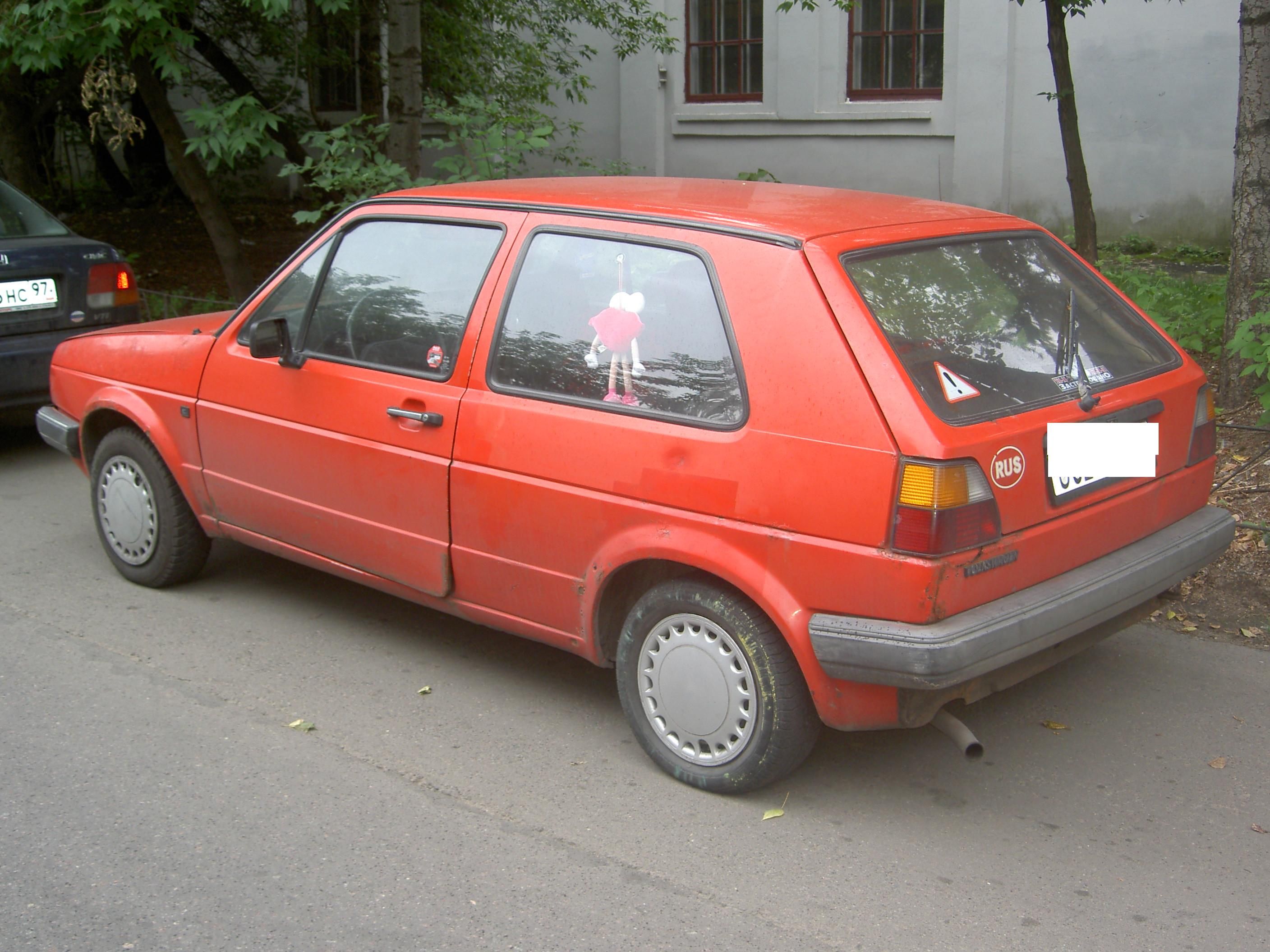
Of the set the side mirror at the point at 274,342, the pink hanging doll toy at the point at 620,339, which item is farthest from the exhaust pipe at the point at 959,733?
the side mirror at the point at 274,342

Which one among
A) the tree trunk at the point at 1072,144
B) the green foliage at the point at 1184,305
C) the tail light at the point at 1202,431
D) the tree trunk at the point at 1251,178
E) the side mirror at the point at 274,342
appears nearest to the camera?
the tail light at the point at 1202,431

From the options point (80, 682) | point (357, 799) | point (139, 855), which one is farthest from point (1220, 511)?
point (80, 682)

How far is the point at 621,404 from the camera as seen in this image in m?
3.80

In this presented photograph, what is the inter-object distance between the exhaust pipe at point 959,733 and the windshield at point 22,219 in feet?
21.0

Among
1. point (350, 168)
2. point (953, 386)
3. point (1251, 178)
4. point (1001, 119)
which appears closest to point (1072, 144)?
point (1251, 178)

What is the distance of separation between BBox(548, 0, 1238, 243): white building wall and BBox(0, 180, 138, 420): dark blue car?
28.6ft

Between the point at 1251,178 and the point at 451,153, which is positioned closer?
the point at 1251,178

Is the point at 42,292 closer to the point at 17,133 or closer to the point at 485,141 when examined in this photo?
the point at 485,141

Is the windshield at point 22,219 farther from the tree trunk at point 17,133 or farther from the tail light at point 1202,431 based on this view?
the tail light at point 1202,431

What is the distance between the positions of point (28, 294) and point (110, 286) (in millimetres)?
551

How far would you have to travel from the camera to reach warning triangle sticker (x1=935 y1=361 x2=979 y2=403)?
343cm

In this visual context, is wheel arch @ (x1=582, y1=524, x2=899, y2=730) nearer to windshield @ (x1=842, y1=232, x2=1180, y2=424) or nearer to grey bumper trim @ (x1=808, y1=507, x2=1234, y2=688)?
grey bumper trim @ (x1=808, y1=507, x2=1234, y2=688)

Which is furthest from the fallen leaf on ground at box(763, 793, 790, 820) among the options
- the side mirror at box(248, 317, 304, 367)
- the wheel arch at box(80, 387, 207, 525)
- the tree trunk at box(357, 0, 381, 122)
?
the tree trunk at box(357, 0, 381, 122)

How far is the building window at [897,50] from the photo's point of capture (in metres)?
13.7
